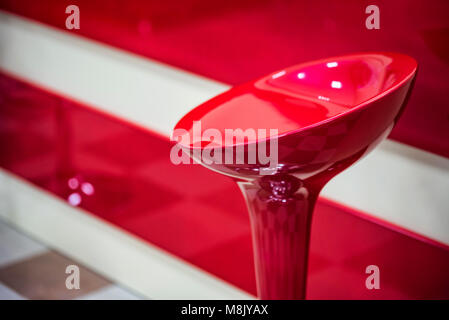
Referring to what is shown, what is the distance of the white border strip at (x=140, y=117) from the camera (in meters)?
1.65

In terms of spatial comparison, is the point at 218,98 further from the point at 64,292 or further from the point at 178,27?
the point at 64,292

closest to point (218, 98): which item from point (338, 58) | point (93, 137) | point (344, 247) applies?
point (338, 58)

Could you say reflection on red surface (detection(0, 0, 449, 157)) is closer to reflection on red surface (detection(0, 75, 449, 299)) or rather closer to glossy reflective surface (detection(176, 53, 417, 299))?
glossy reflective surface (detection(176, 53, 417, 299))

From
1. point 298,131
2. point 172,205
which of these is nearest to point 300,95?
point 298,131

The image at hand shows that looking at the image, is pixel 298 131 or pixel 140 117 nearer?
pixel 298 131

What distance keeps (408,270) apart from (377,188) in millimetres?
215

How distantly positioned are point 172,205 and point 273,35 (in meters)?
0.74

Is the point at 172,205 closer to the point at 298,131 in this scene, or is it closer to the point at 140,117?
the point at 140,117

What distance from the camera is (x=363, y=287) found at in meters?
1.83

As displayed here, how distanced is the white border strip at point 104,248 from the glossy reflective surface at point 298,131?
0.69 m

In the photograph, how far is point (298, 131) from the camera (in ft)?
4.05

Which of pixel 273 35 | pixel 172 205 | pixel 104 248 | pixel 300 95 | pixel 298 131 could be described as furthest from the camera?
pixel 104 248

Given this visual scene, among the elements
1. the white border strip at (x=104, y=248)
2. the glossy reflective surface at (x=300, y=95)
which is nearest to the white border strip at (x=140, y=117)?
the white border strip at (x=104, y=248)

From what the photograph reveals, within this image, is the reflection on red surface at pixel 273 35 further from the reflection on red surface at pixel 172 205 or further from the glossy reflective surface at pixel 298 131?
the reflection on red surface at pixel 172 205
